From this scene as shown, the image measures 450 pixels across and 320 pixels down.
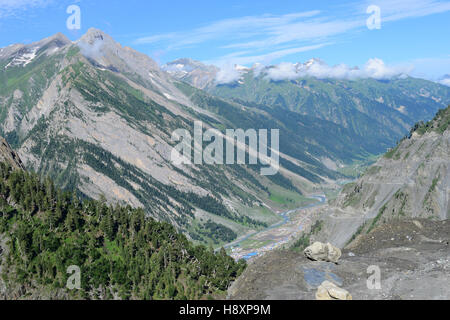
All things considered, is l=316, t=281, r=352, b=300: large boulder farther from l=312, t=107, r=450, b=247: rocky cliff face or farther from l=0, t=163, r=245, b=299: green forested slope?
l=312, t=107, r=450, b=247: rocky cliff face

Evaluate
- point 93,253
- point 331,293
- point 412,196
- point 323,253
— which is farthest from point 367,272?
point 412,196

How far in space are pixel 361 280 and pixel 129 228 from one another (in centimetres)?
6847

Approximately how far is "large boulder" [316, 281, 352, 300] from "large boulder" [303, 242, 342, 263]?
17743mm

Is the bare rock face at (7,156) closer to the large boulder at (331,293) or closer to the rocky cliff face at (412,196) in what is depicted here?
the large boulder at (331,293)

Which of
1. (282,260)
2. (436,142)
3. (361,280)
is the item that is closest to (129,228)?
(282,260)

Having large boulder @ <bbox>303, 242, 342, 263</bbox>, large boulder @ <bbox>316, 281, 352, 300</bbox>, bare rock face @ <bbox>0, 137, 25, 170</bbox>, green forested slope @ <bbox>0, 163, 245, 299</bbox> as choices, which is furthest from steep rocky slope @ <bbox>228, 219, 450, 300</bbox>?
bare rock face @ <bbox>0, 137, 25, 170</bbox>

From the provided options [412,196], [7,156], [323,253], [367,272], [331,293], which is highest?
[7,156]

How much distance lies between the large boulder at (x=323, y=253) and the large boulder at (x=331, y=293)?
1774cm

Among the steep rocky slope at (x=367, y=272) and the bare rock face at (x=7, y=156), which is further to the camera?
the bare rock face at (x=7, y=156)

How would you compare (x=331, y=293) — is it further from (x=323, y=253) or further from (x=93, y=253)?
(x=93, y=253)

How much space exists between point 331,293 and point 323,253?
2113cm

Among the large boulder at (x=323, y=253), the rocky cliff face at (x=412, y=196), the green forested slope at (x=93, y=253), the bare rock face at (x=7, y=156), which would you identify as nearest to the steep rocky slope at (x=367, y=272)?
the large boulder at (x=323, y=253)

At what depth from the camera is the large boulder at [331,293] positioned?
63781 millimetres

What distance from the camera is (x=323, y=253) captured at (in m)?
85.6
